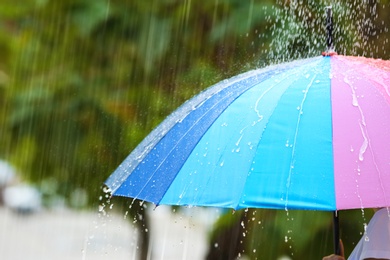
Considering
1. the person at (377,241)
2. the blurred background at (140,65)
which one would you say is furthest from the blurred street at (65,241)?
the person at (377,241)

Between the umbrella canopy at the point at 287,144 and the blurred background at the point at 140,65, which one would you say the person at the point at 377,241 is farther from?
the blurred background at the point at 140,65

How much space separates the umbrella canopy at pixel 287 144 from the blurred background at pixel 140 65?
5.72 ft

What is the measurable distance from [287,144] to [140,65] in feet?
8.33

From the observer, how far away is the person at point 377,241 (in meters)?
3.53

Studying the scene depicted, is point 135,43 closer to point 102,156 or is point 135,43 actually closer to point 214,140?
point 102,156

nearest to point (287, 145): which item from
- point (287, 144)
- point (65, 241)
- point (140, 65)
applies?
point (287, 144)

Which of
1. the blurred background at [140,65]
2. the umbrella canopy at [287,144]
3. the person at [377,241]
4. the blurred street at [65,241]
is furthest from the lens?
the blurred street at [65,241]

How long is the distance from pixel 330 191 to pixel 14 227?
12.3 m

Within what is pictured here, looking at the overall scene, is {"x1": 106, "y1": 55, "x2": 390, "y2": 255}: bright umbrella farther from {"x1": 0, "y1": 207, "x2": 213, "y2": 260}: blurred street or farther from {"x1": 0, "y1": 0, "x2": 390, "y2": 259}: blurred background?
{"x1": 0, "y1": 207, "x2": 213, "y2": 260}: blurred street

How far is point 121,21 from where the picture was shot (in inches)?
217

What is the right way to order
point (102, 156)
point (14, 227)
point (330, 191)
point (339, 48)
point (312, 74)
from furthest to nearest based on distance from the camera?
point (14, 227) → point (102, 156) → point (339, 48) → point (312, 74) → point (330, 191)

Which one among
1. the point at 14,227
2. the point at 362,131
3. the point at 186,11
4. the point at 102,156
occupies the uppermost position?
the point at 186,11

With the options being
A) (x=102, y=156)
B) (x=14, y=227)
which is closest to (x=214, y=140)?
(x=102, y=156)

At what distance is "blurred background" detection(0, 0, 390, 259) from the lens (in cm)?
545
